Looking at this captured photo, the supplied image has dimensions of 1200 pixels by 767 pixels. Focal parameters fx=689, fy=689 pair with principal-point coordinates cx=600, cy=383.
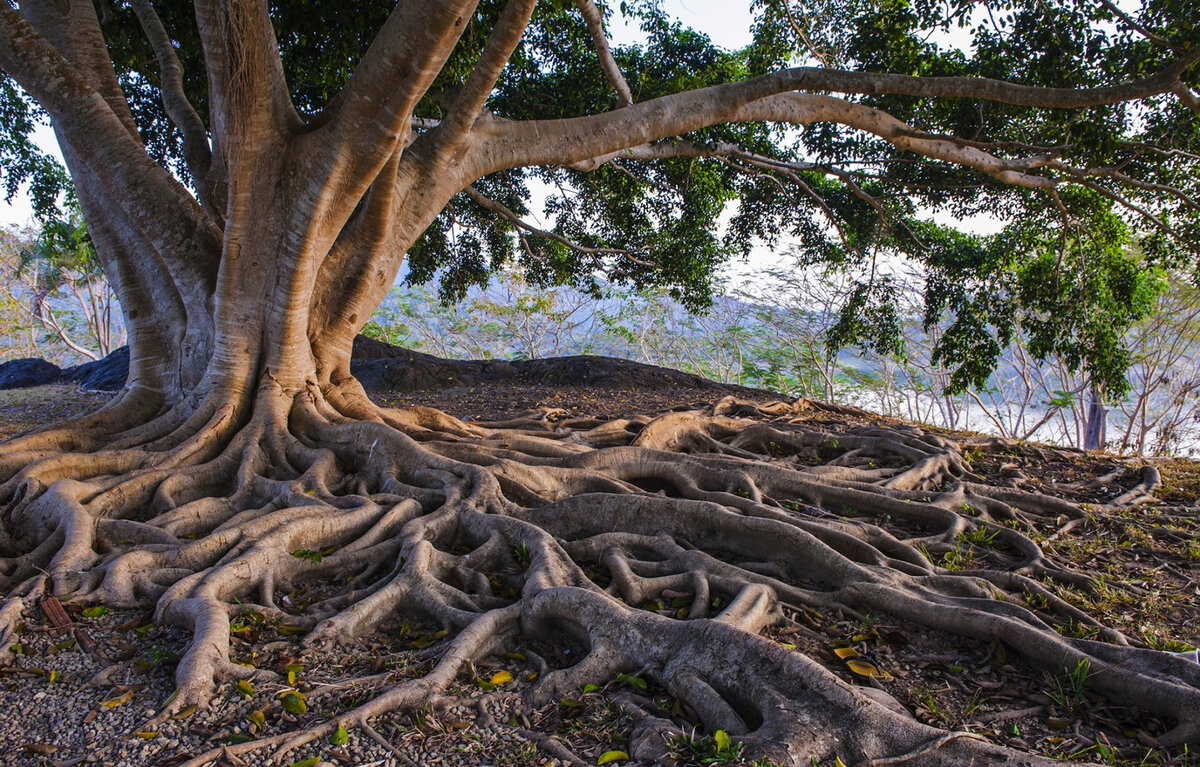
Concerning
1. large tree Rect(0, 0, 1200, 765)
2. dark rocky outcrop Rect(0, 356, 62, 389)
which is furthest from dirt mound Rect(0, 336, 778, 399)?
large tree Rect(0, 0, 1200, 765)

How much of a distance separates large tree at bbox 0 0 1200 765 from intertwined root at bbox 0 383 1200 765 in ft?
0.06

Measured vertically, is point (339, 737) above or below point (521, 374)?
below

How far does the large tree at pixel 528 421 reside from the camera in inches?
115

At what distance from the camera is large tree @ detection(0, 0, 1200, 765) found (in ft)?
9.62

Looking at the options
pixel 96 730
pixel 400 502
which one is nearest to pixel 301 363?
pixel 400 502

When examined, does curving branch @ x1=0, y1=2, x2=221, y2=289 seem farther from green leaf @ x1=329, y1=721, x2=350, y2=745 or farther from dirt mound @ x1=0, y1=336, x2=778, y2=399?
dirt mound @ x1=0, y1=336, x2=778, y2=399

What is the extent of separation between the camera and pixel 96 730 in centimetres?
222

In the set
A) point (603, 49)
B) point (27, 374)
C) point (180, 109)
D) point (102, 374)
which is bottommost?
point (27, 374)

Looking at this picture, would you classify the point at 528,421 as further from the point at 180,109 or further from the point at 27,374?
the point at 27,374

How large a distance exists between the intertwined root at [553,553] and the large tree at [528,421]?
0.7 inches

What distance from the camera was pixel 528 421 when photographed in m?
7.05

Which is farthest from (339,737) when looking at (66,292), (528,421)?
(66,292)

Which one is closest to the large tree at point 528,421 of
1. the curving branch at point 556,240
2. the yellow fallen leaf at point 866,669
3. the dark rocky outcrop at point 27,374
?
the yellow fallen leaf at point 866,669

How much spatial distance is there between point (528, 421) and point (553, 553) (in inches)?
143
